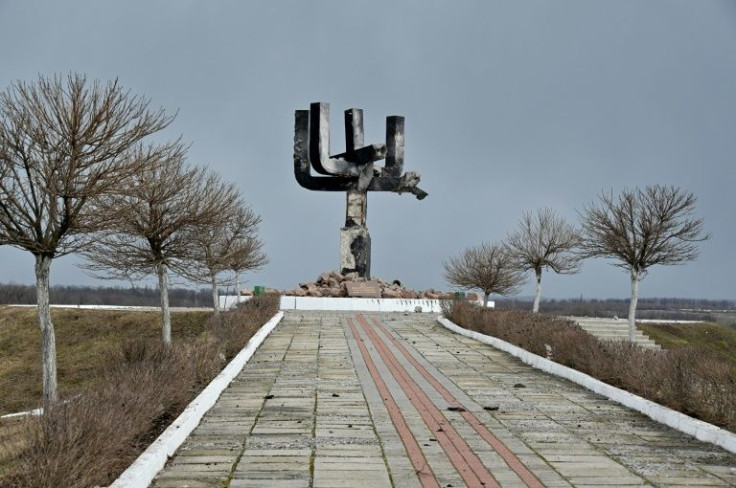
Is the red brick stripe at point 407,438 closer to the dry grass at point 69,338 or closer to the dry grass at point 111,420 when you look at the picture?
the dry grass at point 111,420

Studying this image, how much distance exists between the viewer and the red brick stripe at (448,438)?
7.22 m

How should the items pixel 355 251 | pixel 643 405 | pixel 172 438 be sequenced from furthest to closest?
pixel 355 251 < pixel 643 405 < pixel 172 438

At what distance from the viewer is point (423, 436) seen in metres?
8.93

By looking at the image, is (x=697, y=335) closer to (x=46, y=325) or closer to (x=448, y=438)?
(x=46, y=325)

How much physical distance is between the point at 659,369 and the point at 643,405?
1.12m

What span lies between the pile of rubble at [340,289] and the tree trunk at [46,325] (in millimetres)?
20887

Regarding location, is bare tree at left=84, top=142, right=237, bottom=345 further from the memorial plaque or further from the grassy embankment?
the grassy embankment

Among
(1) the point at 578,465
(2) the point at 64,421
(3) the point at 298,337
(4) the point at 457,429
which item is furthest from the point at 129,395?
(3) the point at 298,337

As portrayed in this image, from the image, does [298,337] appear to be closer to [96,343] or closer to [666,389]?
[666,389]

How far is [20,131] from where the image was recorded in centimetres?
1373

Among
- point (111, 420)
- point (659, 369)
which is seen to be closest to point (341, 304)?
point (659, 369)

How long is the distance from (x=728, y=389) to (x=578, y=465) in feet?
11.5

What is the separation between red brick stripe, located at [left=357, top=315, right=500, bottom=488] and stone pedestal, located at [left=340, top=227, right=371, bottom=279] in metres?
21.2

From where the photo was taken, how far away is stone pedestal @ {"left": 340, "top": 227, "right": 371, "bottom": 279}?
36.0 m
